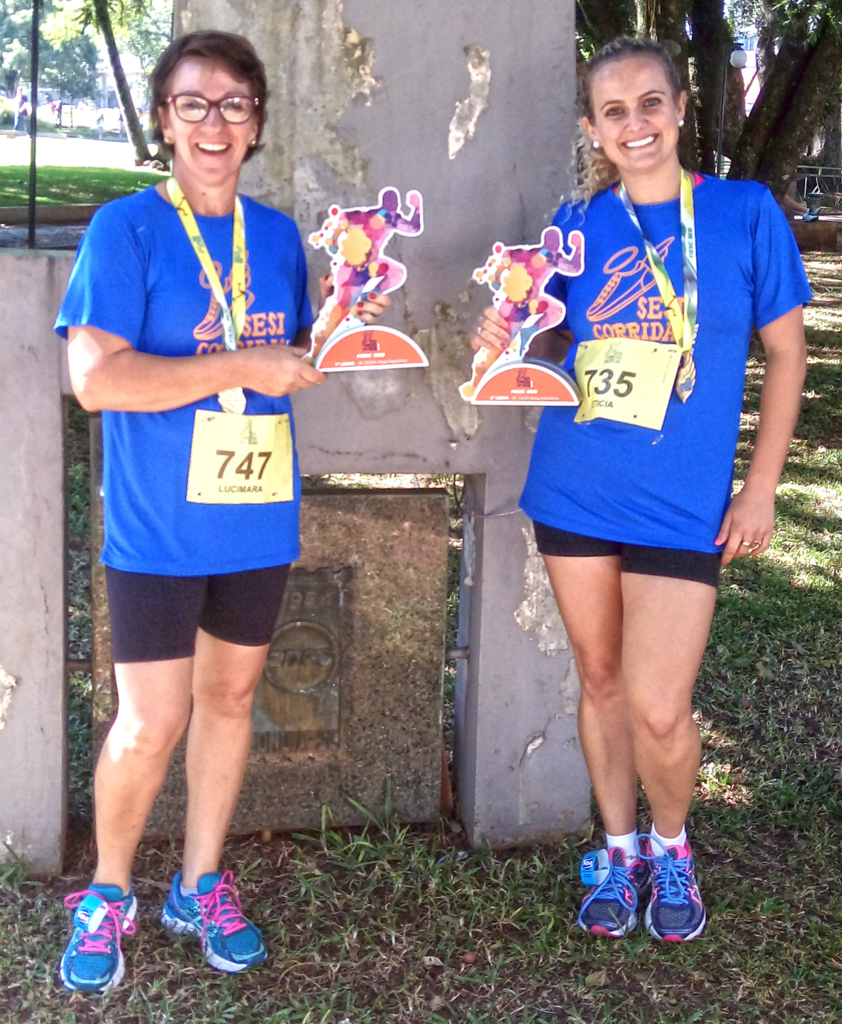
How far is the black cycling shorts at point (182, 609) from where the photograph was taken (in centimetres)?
237

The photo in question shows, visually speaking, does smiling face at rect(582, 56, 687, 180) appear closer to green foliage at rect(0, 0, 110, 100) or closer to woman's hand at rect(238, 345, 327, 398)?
woman's hand at rect(238, 345, 327, 398)

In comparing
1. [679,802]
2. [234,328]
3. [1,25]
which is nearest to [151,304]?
[234,328]

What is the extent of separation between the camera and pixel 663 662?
2.59 m

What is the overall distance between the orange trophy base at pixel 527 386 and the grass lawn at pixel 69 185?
11791mm

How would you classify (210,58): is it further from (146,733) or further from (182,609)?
(146,733)

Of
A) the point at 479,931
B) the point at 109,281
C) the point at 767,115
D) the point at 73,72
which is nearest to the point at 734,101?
the point at 767,115

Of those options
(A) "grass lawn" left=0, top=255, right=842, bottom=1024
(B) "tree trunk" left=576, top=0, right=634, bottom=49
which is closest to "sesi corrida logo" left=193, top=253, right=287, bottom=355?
(A) "grass lawn" left=0, top=255, right=842, bottom=1024

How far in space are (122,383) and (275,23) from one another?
3.82ft

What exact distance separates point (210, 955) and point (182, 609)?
907mm

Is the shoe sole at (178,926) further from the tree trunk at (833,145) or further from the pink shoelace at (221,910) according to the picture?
the tree trunk at (833,145)

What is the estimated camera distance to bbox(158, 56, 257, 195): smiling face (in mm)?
2270

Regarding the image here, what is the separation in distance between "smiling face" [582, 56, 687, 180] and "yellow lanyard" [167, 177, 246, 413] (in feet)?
2.62

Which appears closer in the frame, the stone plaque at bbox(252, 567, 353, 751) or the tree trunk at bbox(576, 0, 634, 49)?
the stone plaque at bbox(252, 567, 353, 751)

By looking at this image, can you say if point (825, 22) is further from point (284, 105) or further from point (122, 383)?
point (122, 383)
